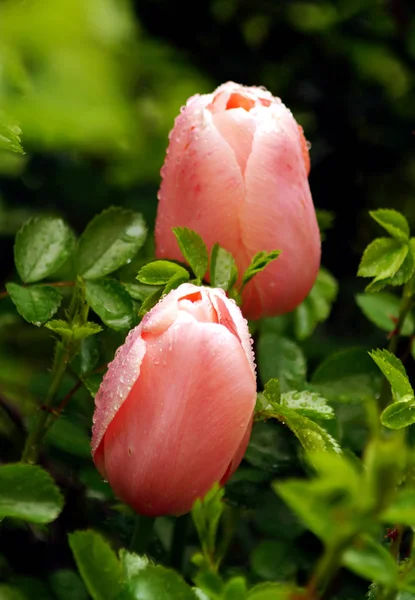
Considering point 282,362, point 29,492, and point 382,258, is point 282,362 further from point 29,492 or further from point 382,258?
point 29,492

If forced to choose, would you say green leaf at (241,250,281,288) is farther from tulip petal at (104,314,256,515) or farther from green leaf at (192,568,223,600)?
green leaf at (192,568,223,600)

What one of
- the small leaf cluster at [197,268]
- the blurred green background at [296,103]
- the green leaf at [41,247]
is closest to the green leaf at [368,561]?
the small leaf cluster at [197,268]

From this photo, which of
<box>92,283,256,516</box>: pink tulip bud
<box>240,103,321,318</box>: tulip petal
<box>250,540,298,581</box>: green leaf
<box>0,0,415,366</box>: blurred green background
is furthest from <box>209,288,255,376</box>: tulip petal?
<box>0,0,415,366</box>: blurred green background

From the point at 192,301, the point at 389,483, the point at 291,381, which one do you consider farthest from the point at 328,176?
the point at 389,483

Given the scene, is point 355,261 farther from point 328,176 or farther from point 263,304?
point 263,304

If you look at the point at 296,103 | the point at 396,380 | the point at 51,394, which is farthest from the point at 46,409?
the point at 296,103
